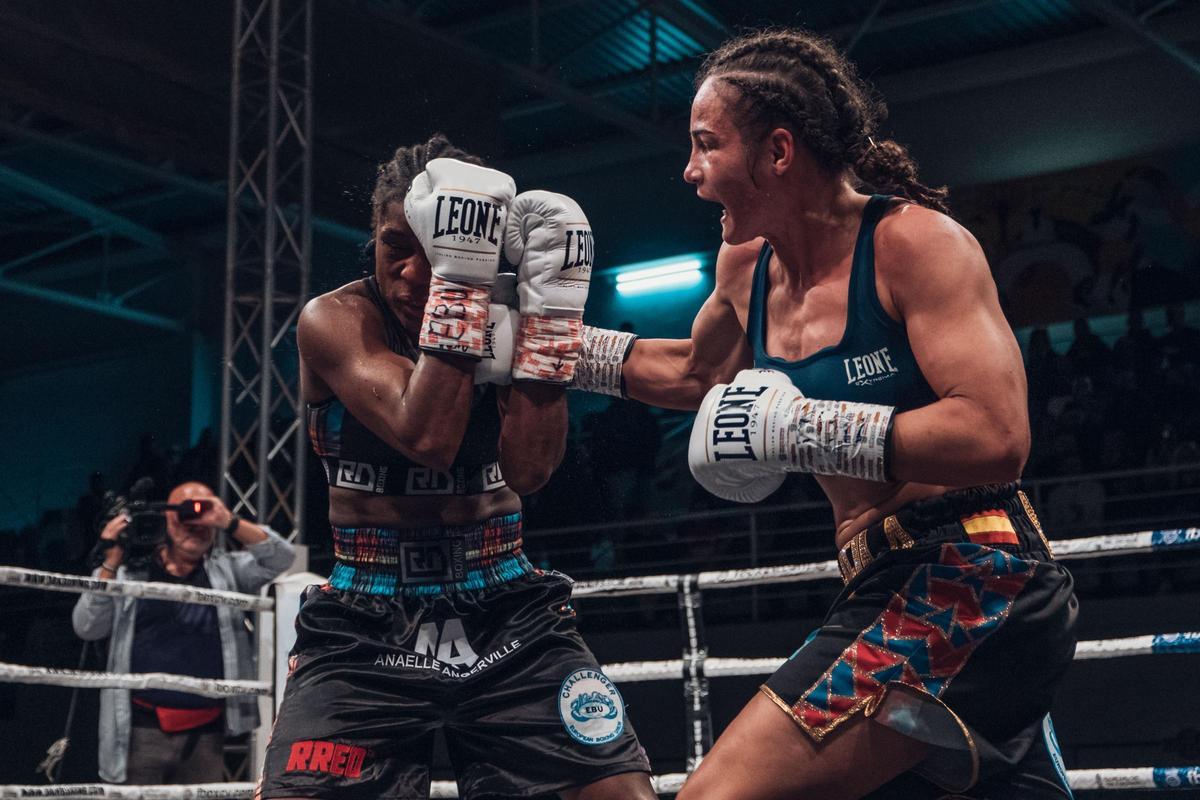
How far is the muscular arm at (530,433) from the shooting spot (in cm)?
204

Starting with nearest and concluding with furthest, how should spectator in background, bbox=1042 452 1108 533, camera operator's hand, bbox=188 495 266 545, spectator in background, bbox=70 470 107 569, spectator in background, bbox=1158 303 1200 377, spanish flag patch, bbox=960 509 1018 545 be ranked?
spanish flag patch, bbox=960 509 1018 545, camera operator's hand, bbox=188 495 266 545, spectator in background, bbox=1042 452 1108 533, spectator in background, bbox=1158 303 1200 377, spectator in background, bbox=70 470 107 569

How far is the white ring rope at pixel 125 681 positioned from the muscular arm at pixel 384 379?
1100mm

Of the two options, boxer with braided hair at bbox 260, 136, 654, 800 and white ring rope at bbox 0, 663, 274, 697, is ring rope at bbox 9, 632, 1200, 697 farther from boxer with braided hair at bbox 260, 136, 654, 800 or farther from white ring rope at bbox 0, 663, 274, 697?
boxer with braided hair at bbox 260, 136, 654, 800

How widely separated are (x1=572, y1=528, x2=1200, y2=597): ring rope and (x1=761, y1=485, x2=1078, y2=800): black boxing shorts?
39.1 inches

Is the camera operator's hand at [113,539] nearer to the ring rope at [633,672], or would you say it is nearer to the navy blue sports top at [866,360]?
the ring rope at [633,672]

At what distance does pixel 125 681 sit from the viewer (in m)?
3.07

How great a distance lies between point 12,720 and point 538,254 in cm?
740

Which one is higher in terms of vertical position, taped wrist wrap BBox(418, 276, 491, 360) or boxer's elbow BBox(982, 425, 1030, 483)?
taped wrist wrap BBox(418, 276, 491, 360)

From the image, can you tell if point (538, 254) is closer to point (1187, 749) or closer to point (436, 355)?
point (436, 355)

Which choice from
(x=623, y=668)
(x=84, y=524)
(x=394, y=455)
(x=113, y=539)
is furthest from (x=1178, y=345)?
(x=84, y=524)

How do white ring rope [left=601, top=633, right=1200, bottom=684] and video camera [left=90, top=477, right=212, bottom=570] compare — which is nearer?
white ring rope [left=601, top=633, right=1200, bottom=684]

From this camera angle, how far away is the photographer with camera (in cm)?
401

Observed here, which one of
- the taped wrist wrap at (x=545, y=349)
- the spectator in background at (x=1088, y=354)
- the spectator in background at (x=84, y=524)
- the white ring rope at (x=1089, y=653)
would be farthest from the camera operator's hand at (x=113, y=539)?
the spectator in background at (x=84, y=524)

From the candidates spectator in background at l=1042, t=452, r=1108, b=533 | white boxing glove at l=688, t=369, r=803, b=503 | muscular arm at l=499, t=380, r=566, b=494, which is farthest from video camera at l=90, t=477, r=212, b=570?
spectator in background at l=1042, t=452, r=1108, b=533
